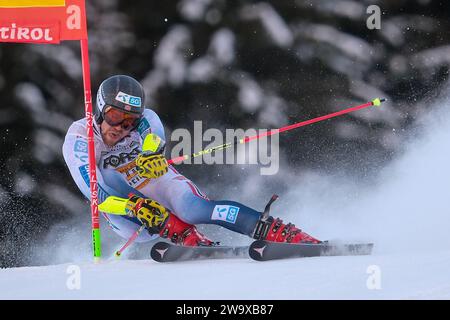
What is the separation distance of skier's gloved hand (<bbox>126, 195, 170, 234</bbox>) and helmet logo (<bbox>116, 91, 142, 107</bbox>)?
0.50m

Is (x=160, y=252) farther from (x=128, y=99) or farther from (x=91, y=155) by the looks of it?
(x=128, y=99)

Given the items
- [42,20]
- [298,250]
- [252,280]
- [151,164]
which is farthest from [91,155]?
[252,280]

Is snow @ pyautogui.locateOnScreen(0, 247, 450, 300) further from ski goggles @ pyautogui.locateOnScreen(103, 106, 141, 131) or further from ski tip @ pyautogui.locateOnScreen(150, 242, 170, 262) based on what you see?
ski goggles @ pyautogui.locateOnScreen(103, 106, 141, 131)

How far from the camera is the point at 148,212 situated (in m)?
4.15

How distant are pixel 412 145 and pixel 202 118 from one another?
166 centimetres

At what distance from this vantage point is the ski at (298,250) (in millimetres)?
3967

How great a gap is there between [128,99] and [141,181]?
0.58 m

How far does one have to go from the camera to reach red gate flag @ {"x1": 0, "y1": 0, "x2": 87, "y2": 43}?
14.8 ft

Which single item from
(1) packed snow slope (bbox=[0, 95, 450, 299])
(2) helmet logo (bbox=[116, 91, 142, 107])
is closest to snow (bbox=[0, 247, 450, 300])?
(1) packed snow slope (bbox=[0, 95, 450, 299])

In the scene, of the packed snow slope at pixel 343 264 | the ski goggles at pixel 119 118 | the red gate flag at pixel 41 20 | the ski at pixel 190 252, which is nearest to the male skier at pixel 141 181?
the ski goggles at pixel 119 118

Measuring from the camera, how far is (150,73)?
6488 millimetres
